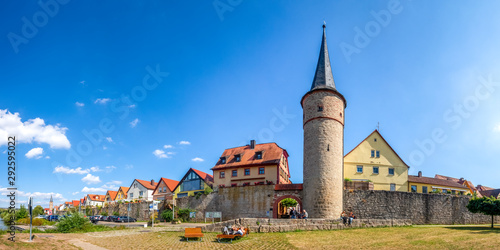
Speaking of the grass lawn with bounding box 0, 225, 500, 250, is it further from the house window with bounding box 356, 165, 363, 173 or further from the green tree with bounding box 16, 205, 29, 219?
the green tree with bounding box 16, 205, 29, 219

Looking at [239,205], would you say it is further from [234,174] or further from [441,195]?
[441,195]

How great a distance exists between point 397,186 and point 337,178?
1186cm

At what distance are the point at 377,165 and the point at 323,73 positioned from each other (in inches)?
500

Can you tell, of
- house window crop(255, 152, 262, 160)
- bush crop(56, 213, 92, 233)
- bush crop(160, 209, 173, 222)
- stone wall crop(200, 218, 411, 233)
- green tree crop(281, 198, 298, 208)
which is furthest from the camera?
house window crop(255, 152, 262, 160)

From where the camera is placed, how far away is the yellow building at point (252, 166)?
36.8 metres

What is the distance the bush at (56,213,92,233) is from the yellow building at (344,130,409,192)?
2584 cm

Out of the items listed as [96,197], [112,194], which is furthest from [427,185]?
[96,197]

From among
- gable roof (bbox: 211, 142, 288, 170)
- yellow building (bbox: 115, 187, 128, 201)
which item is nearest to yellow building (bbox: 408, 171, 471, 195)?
gable roof (bbox: 211, 142, 288, 170)

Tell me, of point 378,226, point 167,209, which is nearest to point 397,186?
point 378,226

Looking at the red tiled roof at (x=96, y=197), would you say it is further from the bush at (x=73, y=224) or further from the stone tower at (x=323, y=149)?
the stone tower at (x=323, y=149)

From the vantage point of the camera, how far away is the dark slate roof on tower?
30519 mm

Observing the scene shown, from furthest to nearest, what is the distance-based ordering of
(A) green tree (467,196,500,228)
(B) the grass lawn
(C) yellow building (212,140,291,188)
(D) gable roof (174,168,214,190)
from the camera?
(D) gable roof (174,168,214,190) < (C) yellow building (212,140,291,188) < (A) green tree (467,196,500,228) < (B) the grass lawn

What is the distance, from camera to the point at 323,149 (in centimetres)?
2839

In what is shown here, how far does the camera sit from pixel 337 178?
92.9 feet
